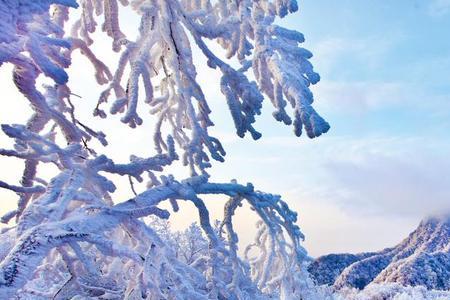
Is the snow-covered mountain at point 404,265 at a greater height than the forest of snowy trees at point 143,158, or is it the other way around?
the snow-covered mountain at point 404,265

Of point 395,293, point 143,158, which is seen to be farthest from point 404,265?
point 143,158

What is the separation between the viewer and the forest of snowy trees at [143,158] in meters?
1.75

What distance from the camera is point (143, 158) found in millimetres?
2500

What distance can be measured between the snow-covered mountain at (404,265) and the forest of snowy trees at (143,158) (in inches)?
746

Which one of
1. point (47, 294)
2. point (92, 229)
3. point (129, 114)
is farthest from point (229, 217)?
point (92, 229)

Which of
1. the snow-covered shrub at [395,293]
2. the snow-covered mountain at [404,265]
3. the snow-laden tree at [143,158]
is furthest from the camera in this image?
the snow-covered mountain at [404,265]

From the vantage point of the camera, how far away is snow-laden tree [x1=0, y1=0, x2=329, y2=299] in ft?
5.71

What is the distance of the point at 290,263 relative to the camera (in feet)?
12.2

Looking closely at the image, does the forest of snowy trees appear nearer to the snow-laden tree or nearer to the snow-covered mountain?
the snow-laden tree

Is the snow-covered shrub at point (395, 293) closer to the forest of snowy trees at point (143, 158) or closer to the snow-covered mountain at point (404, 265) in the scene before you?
the snow-covered mountain at point (404, 265)

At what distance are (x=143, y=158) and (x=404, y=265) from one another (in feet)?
70.6

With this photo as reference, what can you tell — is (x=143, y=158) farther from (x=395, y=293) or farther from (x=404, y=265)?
(x=404, y=265)

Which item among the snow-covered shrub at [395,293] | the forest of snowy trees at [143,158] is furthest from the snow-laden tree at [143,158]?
the snow-covered shrub at [395,293]

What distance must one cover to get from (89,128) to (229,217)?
1.18m
